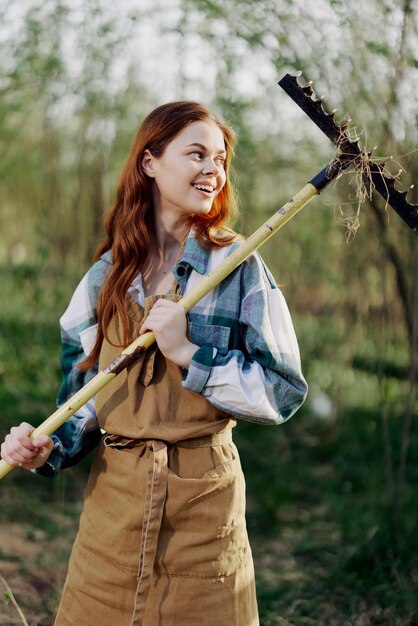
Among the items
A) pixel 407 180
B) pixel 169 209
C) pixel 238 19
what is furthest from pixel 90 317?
pixel 238 19

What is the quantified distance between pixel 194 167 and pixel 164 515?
2.90 feet

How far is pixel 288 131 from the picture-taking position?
593 cm

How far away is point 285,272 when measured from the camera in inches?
279

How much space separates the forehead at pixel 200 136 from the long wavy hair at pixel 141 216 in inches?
0.6

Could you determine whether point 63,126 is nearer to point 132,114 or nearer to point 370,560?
point 132,114

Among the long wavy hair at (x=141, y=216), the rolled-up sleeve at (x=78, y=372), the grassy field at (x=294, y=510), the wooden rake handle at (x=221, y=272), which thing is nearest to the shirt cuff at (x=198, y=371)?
the wooden rake handle at (x=221, y=272)

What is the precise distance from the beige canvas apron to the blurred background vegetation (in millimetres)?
674

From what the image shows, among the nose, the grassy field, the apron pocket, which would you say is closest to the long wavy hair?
the nose

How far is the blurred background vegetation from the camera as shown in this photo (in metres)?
3.52

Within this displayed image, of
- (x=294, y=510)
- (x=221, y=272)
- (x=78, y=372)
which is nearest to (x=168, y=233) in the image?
(x=221, y=272)

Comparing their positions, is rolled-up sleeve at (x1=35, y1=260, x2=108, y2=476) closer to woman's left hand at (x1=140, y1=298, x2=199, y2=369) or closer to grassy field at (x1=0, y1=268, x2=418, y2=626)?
woman's left hand at (x1=140, y1=298, x2=199, y2=369)

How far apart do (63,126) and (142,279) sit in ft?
11.8

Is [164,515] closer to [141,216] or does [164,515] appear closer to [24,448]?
[24,448]

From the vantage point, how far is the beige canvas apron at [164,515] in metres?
1.98
